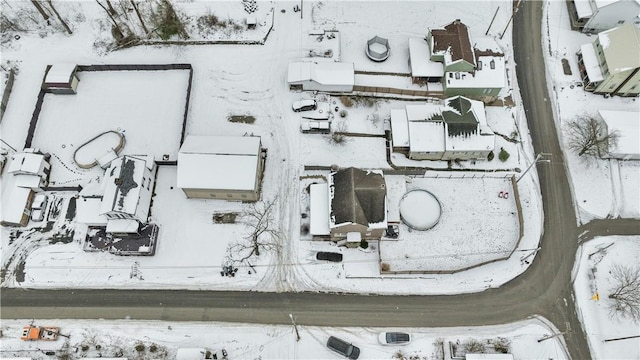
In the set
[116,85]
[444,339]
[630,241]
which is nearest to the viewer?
[444,339]

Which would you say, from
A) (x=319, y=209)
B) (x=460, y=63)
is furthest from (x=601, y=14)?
(x=319, y=209)

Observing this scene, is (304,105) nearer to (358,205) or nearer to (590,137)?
(358,205)

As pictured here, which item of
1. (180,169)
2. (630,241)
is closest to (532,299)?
(630,241)

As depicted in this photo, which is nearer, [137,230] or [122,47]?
[137,230]

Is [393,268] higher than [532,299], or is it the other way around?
[393,268]

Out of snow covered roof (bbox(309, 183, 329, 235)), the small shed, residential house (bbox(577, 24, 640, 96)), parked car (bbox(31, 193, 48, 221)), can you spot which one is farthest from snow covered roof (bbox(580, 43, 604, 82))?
Result: parked car (bbox(31, 193, 48, 221))

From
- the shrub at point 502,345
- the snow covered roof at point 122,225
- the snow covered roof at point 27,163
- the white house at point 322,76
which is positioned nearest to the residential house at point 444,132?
the white house at point 322,76

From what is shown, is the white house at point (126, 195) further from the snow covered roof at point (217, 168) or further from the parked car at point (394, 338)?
the parked car at point (394, 338)

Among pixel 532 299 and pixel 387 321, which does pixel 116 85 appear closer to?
pixel 387 321
